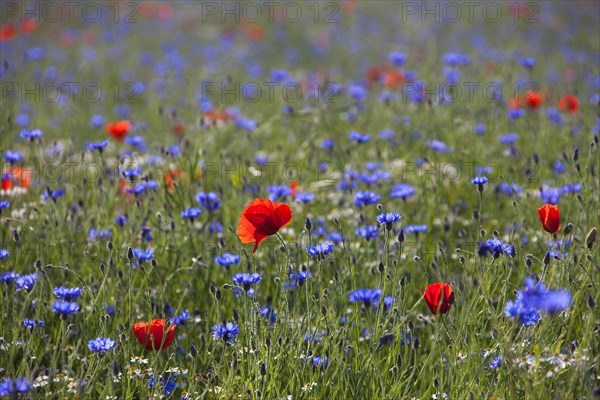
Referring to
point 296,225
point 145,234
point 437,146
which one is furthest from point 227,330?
point 437,146

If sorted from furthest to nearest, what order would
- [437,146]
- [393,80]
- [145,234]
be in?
[393,80]
[437,146]
[145,234]

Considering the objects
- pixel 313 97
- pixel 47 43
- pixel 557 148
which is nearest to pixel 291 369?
pixel 557 148

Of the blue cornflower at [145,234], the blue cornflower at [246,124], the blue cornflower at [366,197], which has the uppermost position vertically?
the blue cornflower at [366,197]

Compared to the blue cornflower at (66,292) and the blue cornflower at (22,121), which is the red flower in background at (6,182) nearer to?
the blue cornflower at (66,292)

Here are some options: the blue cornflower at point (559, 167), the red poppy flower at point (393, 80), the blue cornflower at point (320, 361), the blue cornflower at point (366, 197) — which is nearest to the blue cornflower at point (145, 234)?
the blue cornflower at point (366, 197)

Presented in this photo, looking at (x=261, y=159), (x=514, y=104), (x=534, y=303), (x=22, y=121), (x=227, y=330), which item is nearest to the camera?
(x=534, y=303)

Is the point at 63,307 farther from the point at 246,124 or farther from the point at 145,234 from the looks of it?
the point at 246,124

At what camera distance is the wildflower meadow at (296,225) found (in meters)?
2.04

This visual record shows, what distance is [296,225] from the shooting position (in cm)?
339

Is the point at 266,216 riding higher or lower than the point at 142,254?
higher

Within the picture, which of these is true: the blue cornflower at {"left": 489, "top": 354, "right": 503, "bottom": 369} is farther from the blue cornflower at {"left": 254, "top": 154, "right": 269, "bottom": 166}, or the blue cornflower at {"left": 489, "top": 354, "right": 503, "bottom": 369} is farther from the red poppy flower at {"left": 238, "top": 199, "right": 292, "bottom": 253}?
the blue cornflower at {"left": 254, "top": 154, "right": 269, "bottom": 166}

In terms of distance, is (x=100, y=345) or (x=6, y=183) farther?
(x=6, y=183)

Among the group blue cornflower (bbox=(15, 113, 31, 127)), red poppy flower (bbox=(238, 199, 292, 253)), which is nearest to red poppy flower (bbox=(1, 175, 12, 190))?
red poppy flower (bbox=(238, 199, 292, 253))

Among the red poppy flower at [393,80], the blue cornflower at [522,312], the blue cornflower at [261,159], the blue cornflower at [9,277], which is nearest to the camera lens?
the blue cornflower at [522,312]
